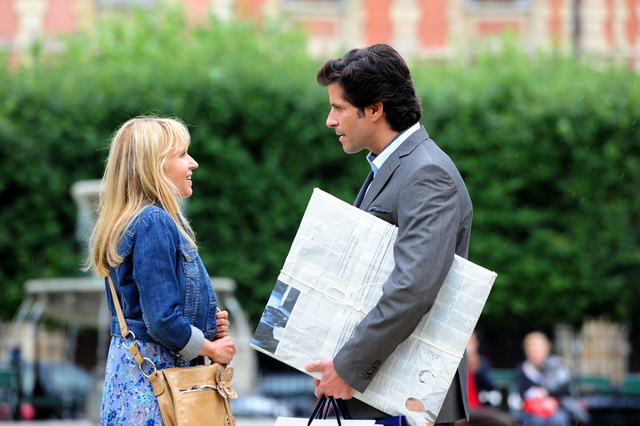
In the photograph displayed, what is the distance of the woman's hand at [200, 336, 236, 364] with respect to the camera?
3727mm

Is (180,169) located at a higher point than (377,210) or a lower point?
higher

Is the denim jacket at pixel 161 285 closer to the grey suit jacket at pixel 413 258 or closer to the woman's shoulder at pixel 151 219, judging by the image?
the woman's shoulder at pixel 151 219

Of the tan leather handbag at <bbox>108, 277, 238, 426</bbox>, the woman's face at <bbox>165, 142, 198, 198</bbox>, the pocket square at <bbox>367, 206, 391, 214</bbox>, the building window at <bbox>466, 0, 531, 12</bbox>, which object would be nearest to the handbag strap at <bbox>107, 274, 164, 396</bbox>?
the tan leather handbag at <bbox>108, 277, 238, 426</bbox>

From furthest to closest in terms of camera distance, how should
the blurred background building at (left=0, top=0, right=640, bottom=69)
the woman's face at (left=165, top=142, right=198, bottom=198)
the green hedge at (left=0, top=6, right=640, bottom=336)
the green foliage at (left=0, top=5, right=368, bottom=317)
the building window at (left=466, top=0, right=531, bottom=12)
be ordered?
the building window at (left=466, top=0, right=531, bottom=12) < the blurred background building at (left=0, top=0, right=640, bottom=69) < the green hedge at (left=0, top=6, right=640, bottom=336) < the green foliage at (left=0, top=5, right=368, bottom=317) < the woman's face at (left=165, top=142, right=198, bottom=198)

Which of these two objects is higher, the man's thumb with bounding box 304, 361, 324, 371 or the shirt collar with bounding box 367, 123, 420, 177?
the shirt collar with bounding box 367, 123, 420, 177

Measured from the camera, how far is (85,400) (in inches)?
576

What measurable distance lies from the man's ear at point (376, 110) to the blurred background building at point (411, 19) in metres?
19.2

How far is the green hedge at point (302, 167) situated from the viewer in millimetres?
16312

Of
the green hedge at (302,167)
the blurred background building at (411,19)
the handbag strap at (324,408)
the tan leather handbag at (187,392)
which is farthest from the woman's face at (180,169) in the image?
the blurred background building at (411,19)

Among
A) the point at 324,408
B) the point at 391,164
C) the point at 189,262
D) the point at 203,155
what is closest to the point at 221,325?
the point at 189,262

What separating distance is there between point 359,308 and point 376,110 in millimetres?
772

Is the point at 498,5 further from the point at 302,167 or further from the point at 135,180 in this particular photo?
the point at 135,180

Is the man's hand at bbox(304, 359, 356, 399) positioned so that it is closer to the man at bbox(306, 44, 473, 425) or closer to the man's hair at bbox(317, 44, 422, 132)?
the man at bbox(306, 44, 473, 425)

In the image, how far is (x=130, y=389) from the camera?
142 inches
